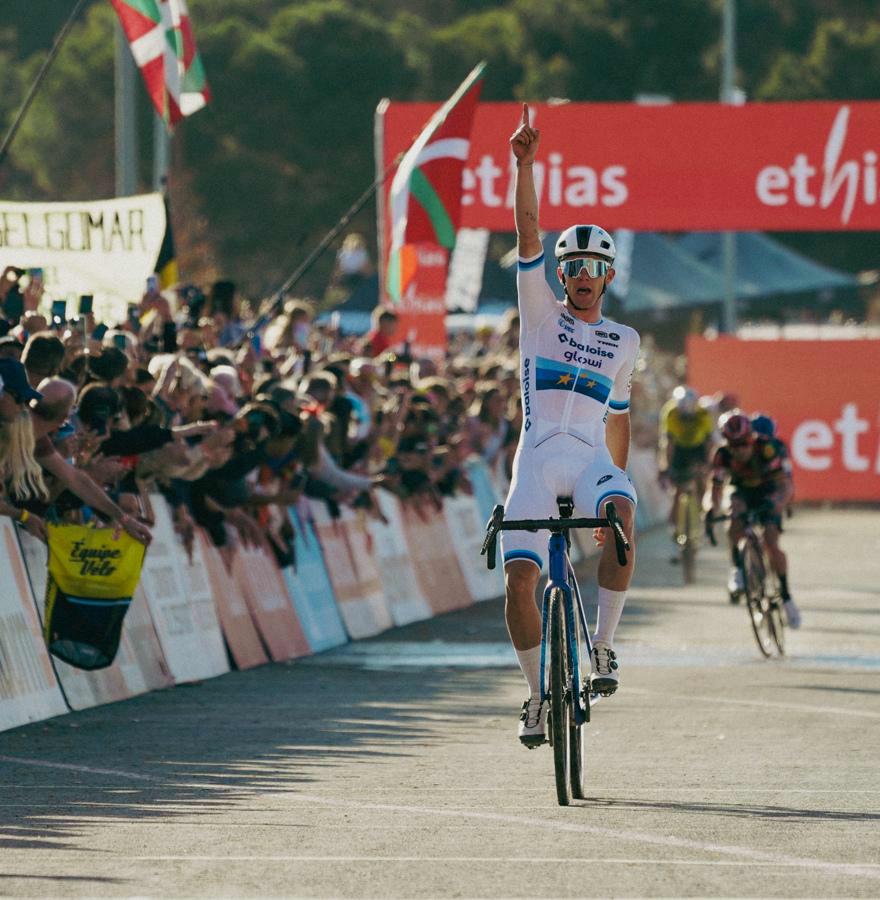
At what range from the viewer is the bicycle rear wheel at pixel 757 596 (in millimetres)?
17125

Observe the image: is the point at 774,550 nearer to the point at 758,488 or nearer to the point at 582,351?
the point at 758,488

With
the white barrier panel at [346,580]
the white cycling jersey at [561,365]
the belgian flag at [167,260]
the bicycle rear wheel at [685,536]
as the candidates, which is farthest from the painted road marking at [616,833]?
the bicycle rear wheel at [685,536]

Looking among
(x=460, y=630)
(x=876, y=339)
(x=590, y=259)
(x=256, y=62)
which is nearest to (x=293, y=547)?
(x=460, y=630)

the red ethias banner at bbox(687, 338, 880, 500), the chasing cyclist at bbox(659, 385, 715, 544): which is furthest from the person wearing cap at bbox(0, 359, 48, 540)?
the red ethias banner at bbox(687, 338, 880, 500)

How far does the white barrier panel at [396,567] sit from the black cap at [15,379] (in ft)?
24.0

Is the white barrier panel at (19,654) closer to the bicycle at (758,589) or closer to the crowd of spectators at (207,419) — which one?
the crowd of spectators at (207,419)

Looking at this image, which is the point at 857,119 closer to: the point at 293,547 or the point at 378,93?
the point at 293,547

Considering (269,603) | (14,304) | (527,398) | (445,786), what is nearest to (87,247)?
(14,304)

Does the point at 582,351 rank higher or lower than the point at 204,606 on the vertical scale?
higher

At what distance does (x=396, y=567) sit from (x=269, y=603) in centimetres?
341

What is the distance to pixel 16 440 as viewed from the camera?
39.3ft

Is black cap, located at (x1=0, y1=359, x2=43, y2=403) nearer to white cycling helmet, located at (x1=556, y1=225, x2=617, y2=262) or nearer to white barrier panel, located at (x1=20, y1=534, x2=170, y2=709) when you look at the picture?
white barrier panel, located at (x1=20, y1=534, x2=170, y2=709)

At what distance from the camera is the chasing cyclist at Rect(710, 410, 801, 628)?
17.6m

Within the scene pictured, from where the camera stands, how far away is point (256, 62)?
2773 inches
